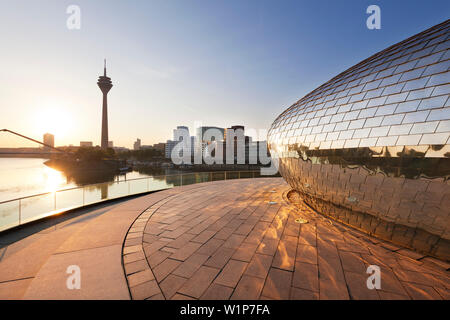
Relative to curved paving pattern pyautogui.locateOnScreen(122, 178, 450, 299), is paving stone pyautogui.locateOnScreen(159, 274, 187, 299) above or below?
below

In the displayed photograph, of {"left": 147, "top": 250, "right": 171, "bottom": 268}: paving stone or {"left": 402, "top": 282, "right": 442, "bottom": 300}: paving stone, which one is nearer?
{"left": 402, "top": 282, "right": 442, "bottom": 300}: paving stone

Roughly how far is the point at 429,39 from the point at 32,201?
1727 centimetres

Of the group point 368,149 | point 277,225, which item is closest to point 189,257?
point 277,225

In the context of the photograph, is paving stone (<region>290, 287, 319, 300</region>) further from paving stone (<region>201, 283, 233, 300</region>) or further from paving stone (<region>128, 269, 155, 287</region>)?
paving stone (<region>128, 269, 155, 287</region>)

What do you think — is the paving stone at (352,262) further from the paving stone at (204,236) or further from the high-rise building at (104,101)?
the high-rise building at (104,101)

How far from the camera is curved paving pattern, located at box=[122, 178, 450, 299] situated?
13.1 feet

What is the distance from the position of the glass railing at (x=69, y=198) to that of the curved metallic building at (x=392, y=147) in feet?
39.9

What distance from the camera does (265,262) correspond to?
5070 mm

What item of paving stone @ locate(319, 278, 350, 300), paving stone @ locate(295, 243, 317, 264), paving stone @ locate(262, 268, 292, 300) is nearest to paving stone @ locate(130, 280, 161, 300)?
paving stone @ locate(262, 268, 292, 300)

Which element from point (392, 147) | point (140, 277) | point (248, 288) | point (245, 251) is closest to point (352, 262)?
point (245, 251)

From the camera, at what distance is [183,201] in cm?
1172


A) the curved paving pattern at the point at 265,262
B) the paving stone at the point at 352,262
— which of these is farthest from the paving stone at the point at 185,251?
the paving stone at the point at 352,262

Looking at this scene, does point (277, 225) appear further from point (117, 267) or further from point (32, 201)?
point (32, 201)

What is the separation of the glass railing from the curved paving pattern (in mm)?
4633
